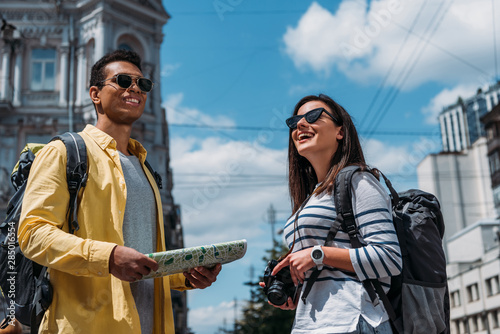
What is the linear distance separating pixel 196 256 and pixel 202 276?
1.52 feet

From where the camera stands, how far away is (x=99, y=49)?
26.3 metres

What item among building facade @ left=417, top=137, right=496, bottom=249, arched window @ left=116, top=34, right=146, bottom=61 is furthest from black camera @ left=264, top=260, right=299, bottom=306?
building facade @ left=417, top=137, right=496, bottom=249

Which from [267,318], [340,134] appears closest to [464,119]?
[267,318]

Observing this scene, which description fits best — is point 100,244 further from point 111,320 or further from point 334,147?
point 334,147

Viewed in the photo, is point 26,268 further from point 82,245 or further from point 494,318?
point 494,318

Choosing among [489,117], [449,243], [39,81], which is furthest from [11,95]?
[449,243]

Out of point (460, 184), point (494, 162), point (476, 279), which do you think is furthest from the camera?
point (460, 184)

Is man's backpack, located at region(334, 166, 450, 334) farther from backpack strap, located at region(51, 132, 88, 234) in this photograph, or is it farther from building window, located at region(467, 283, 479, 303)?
building window, located at region(467, 283, 479, 303)

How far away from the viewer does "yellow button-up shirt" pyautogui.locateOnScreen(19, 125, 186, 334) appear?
10.0ft

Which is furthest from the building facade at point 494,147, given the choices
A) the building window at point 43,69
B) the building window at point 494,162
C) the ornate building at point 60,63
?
the building window at point 43,69

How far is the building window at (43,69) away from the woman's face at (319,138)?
24.6 meters

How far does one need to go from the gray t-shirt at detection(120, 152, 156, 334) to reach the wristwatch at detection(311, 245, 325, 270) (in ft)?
2.98

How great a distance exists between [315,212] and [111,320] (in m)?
1.18

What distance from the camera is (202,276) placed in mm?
3561
